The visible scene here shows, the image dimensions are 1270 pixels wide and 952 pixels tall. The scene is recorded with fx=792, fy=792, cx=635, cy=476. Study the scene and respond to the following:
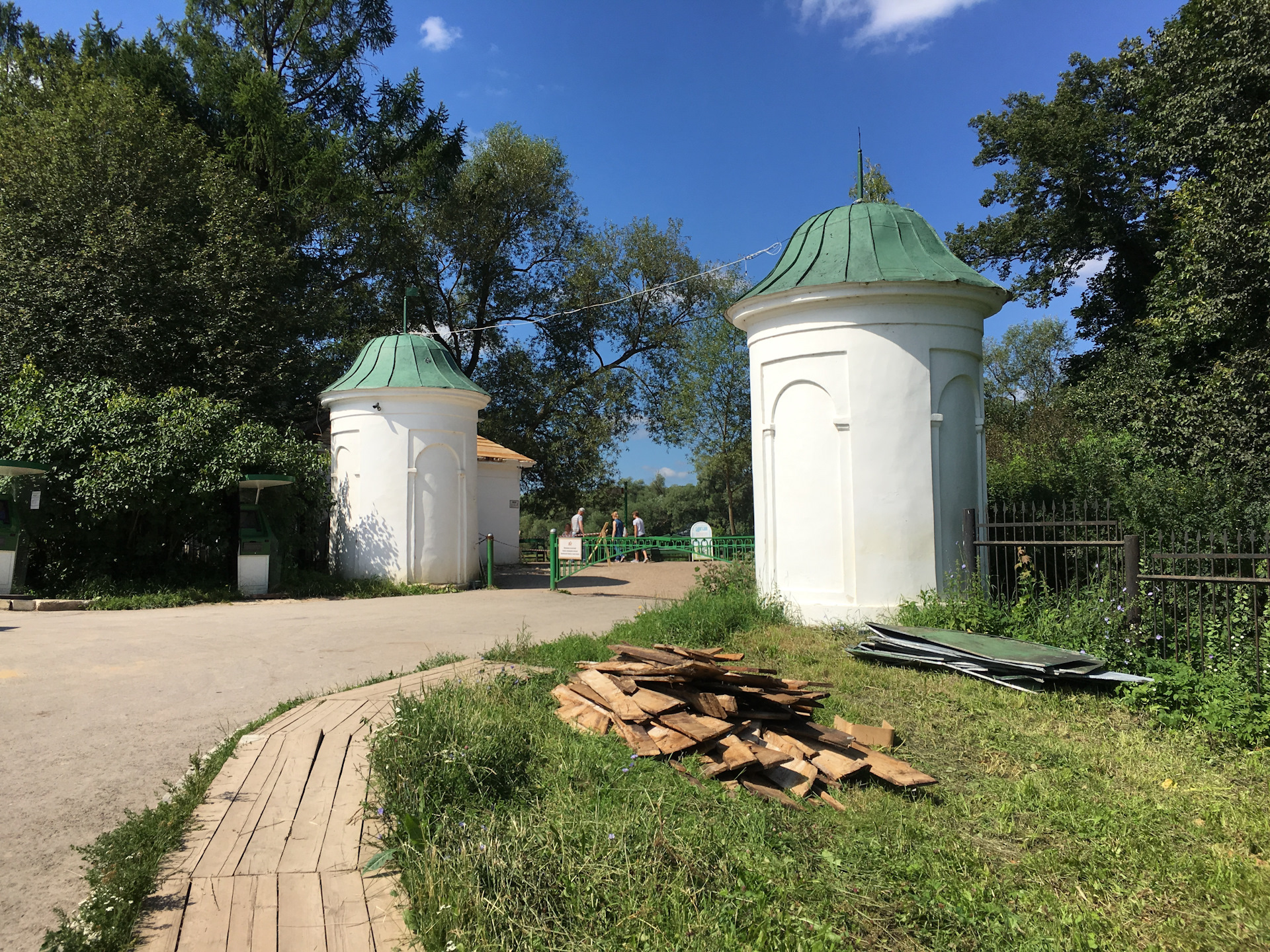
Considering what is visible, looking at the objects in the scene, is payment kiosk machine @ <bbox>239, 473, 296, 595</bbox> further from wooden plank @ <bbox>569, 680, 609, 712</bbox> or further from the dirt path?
wooden plank @ <bbox>569, 680, 609, 712</bbox>

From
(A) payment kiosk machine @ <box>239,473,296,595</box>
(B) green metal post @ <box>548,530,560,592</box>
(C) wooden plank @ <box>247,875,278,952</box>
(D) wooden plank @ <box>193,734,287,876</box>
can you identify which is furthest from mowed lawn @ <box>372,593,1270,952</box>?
(B) green metal post @ <box>548,530,560,592</box>

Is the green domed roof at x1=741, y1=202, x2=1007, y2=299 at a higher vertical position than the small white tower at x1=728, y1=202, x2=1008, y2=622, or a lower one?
higher

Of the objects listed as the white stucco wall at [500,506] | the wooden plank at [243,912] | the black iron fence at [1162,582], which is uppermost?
the white stucco wall at [500,506]

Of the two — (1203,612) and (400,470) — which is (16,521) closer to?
(400,470)

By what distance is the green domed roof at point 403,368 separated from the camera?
17.7 m

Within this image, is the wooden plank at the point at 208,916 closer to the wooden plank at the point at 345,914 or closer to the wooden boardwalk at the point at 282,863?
the wooden boardwalk at the point at 282,863

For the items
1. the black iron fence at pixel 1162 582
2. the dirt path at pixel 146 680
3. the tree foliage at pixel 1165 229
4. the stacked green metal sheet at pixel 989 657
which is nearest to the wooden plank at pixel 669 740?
the dirt path at pixel 146 680

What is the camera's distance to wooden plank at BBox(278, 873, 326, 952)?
3244mm

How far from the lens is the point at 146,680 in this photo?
788cm

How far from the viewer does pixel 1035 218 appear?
888 inches

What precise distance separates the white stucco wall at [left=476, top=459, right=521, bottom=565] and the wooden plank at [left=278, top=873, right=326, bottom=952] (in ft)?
68.3

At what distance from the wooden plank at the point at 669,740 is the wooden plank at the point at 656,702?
0.45 feet

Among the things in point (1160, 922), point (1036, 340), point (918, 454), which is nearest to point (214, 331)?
point (918, 454)

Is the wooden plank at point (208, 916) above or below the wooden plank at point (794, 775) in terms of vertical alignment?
below
